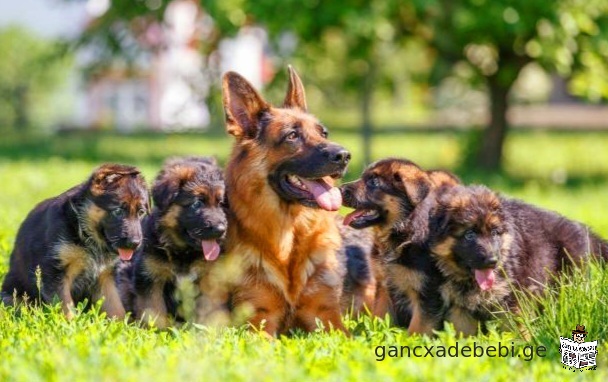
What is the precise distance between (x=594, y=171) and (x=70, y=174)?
41.4 feet

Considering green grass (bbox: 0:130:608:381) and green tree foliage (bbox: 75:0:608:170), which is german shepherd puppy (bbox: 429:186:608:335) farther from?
green tree foliage (bbox: 75:0:608:170)

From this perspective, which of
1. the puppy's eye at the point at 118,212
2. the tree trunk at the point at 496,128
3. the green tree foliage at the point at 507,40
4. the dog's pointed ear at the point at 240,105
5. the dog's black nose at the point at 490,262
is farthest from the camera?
the tree trunk at the point at 496,128

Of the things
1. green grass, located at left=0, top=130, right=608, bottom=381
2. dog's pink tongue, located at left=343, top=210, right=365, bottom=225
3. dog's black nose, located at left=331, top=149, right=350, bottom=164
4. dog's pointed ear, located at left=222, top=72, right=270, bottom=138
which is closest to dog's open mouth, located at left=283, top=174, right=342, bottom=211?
dog's black nose, located at left=331, top=149, right=350, bottom=164

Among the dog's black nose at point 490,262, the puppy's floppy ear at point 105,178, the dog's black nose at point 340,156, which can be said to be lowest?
the dog's black nose at point 490,262

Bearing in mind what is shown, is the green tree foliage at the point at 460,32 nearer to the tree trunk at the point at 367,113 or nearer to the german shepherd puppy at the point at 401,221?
the tree trunk at the point at 367,113

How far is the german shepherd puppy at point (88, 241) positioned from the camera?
7.41 metres

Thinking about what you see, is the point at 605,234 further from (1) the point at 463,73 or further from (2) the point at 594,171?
(1) the point at 463,73

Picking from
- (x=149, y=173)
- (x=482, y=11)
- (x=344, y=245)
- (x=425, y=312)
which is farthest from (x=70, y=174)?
(x=425, y=312)

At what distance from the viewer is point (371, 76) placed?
25031mm

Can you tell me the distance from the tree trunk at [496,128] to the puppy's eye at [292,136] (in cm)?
Result: 1692

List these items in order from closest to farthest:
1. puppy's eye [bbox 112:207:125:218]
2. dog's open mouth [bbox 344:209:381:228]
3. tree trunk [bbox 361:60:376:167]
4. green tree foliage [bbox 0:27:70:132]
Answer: puppy's eye [bbox 112:207:125:218] → dog's open mouth [bbox 344:209:381:228] → tree trunk [bbox 361:60:376:167] → green tree foliage [bbox 0:27:70:132]

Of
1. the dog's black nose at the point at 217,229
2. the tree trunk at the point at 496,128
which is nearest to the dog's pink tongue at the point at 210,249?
the dog's black nose at the point at 217,229

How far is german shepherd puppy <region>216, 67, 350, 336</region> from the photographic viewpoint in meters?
7.41

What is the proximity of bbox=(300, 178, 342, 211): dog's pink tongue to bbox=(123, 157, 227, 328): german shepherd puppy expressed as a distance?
2.11 ft
